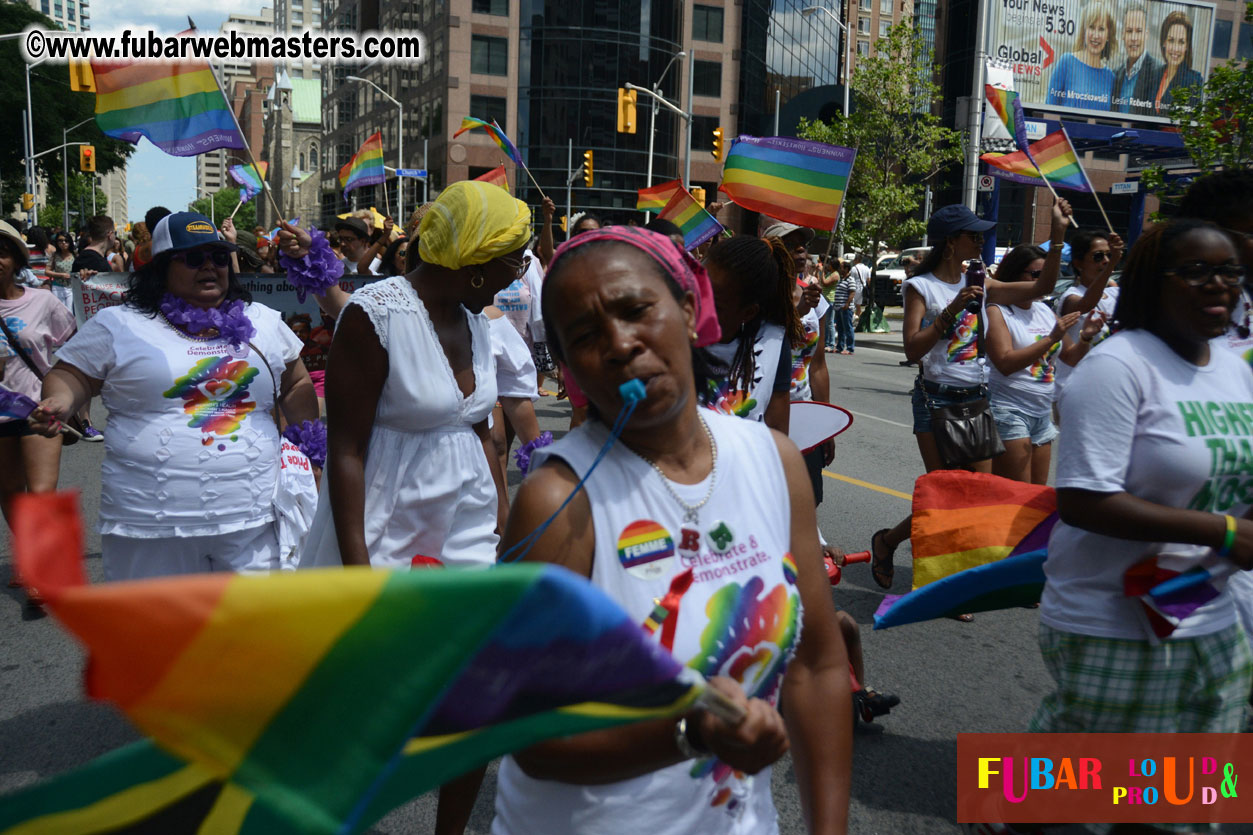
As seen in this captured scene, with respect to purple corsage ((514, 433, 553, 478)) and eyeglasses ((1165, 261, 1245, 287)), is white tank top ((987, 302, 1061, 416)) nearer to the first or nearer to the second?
purple corsage ((514, 433, 553, 478))

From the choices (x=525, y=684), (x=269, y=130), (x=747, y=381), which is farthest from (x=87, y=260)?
(x=269, y=130)

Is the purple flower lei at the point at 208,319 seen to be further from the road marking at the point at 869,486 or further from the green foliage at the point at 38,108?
the green foliage at the point at 38,108

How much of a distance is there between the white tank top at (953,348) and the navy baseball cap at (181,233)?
371 cm

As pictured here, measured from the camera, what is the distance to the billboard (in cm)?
5484

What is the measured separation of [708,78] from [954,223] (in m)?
55.2

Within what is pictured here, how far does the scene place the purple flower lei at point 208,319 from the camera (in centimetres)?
386

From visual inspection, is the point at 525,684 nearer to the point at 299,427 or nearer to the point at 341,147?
the point at 299,427

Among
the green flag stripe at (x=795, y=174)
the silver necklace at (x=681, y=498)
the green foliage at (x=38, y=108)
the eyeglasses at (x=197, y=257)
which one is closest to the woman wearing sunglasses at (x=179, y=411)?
the eyeglasses at (x=197, y=257)

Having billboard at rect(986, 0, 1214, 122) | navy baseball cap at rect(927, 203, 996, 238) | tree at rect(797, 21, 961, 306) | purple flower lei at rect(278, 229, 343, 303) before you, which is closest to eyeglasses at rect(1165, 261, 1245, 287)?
navy baseball cap at rect(927, 203, 996, 238)

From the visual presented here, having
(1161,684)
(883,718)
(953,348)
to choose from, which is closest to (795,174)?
(953,348)

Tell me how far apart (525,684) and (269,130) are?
474 feet

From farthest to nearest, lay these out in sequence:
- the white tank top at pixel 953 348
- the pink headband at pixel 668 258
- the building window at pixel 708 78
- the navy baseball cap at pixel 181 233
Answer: the building window at pixel 708 78 < the white tank top at pixel 953 348 < the navy baseball cap at pixel 181 233 < the pink headband at pixel 668 258

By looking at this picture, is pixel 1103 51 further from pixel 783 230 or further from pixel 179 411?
pixel 179 411

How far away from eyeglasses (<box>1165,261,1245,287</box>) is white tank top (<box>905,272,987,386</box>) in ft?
9.97
